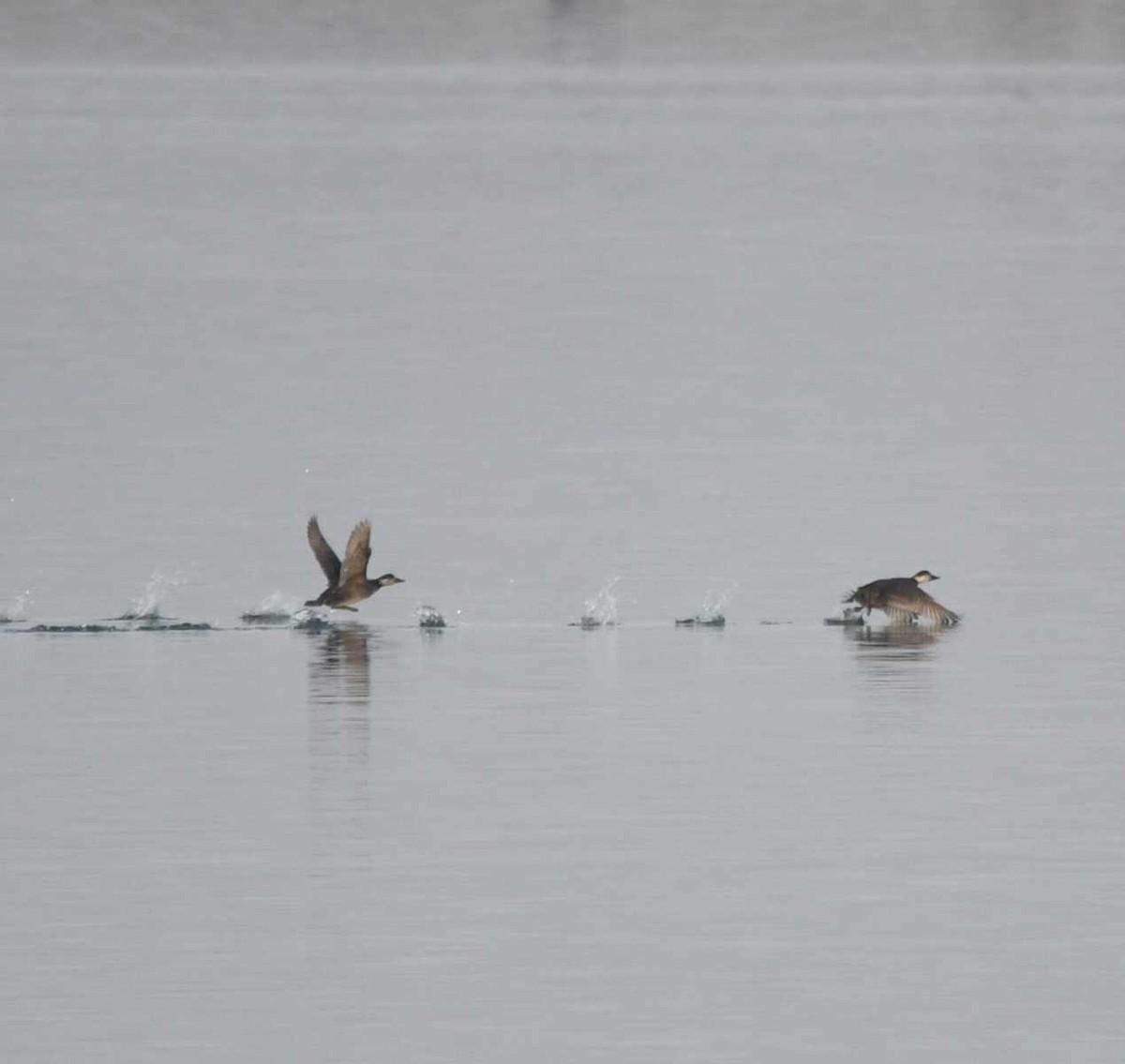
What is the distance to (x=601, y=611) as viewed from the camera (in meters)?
19.5

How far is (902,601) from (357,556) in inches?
113

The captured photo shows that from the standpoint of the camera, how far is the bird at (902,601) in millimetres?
19188

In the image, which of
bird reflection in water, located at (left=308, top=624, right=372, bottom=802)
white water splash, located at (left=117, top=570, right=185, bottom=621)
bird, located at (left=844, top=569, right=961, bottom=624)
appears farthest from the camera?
white water splash, located at (left=117, top=570, right=185, bottom=621)

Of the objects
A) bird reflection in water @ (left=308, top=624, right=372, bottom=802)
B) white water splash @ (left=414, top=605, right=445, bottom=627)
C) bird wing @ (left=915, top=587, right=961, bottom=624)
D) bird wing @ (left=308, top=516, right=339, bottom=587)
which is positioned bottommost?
bird reflection in water @ (left=308, top=624, right=372, bottom=802)

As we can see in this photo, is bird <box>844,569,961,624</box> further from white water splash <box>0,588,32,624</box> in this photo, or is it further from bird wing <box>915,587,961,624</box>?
white water splash <box>0,588,32,624</box>

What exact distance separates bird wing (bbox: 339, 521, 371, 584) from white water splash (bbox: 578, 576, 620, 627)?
1.25 meters

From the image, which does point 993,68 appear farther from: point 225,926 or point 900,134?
point 225,926

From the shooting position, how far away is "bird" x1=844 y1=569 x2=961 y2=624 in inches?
755

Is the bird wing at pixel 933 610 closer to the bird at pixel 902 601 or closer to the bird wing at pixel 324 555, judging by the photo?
the bird at pixel 902 601

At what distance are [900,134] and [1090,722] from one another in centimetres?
5092

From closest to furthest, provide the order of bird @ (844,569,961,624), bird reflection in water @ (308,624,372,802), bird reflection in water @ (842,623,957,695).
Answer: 1. bird reflection in water @ (308,624,372,802)
2. bird reflection in water @ (842,623,957,695)
3. bird @ (844,569,961,624)

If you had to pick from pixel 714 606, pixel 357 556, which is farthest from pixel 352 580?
pixel 714 606

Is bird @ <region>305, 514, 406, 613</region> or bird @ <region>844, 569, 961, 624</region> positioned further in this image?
bird @ <region>844, 569, 961, 624</region>

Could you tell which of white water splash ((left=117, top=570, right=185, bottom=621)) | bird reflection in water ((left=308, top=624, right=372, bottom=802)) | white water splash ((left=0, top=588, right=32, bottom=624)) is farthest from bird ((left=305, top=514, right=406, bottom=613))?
white water splash ((left=0, top=588, right=32, bottom=624))
